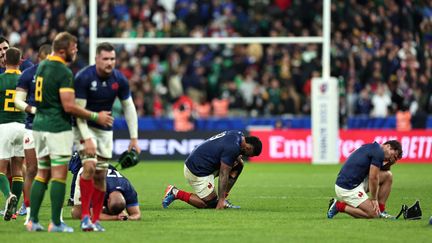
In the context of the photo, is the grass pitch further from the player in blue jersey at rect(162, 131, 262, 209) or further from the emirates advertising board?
the emirates advertising board

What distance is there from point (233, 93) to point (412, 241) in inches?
825

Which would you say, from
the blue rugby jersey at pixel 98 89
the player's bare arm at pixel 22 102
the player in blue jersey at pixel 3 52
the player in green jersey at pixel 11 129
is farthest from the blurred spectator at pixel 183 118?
the blue rugby jersey at pixel 98 89

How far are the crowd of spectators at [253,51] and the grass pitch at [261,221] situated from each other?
376 inches

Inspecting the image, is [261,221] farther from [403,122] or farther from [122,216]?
[403,122]

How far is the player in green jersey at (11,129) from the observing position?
14258mm

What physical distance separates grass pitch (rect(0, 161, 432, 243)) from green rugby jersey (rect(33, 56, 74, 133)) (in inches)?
46.5

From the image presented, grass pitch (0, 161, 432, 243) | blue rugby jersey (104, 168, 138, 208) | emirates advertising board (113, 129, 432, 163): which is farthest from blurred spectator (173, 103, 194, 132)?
blue rugby jersey (104, 168, 138, 208)

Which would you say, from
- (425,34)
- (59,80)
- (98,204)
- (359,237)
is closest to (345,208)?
(359,237)

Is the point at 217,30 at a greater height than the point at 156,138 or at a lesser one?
greater

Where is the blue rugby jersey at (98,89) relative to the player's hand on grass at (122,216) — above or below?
above

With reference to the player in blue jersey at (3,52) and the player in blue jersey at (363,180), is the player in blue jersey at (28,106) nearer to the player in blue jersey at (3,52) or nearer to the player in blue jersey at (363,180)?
the player in blue jersey at (3,52)

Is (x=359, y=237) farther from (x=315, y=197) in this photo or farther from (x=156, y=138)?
(x=156, y=138)

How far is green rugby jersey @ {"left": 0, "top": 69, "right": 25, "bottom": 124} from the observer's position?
14.3 m

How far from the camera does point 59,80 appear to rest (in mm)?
11672
